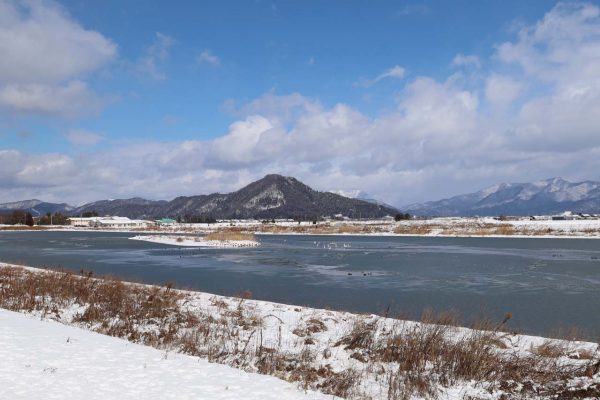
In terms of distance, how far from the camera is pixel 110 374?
9.82 m

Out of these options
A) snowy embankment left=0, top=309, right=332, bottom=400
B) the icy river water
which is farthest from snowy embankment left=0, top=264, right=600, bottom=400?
the icy river water

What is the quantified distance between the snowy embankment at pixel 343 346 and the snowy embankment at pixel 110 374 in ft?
4.59

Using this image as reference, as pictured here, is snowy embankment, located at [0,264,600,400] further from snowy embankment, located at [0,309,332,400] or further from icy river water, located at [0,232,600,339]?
icy river water, located at [0,232,600,339]

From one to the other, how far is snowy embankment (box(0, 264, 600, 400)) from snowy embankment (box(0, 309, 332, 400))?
55.1 inches

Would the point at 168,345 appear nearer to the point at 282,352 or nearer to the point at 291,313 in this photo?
the point at 282,352

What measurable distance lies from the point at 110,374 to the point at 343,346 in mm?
7216

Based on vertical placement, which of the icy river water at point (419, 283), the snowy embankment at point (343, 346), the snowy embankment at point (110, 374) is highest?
the snowy embankment at point (110, 374)

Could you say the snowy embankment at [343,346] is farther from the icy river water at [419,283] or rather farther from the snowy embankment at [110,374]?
the icy river water at [419,283]

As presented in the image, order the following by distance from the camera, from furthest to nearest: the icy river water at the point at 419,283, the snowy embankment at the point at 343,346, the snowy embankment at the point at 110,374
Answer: the icy river water at the point at 419,283 < the snowy embankment at the point at 343,346 < the snowy embankment at the point at 110,374

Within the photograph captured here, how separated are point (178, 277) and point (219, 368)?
1024 inches

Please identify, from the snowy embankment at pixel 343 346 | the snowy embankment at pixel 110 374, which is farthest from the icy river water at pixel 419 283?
the snowy embankment at pixel 110 374

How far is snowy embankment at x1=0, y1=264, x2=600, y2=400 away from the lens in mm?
11383

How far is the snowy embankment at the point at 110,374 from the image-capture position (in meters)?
8.84

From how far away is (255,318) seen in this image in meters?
18.0
